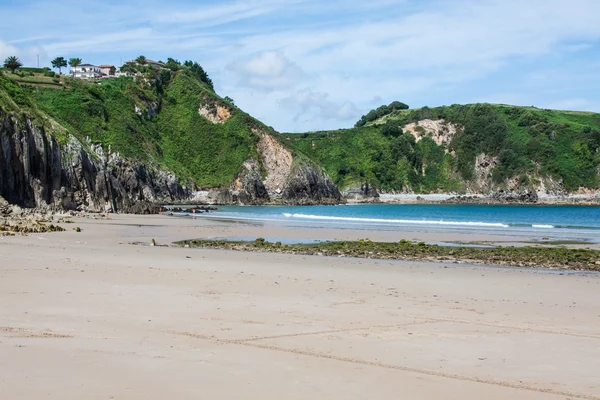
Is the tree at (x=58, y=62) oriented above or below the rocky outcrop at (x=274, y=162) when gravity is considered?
above

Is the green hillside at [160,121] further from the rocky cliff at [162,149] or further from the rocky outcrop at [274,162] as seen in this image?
the rocky outcrop at [274,162]

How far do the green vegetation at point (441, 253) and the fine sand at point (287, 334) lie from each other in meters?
4.58

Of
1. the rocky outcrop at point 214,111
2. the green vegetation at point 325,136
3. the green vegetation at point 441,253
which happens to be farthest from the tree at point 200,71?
the green vegetation at point 441,253

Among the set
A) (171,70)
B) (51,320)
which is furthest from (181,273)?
(171,70)

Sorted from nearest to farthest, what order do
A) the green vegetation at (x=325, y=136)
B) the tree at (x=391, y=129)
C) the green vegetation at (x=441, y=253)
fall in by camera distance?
1. the green vegetation at (x=441, y=253)
2. the green vegetation at (x=325, y=136)
3. the tree at (x=391, y=129)

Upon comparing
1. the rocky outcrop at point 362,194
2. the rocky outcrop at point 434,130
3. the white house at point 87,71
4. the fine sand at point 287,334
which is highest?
the white house at point 87,71

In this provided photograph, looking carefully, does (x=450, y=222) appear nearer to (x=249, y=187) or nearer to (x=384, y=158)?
(x=249, y=187)

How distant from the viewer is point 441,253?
26.5 m

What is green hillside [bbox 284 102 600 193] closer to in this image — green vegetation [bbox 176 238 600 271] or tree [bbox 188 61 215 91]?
tree [bbox 188 61 215 91]

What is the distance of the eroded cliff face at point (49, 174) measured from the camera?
151ft

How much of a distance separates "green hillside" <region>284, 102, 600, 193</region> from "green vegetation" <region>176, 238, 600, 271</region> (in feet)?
406

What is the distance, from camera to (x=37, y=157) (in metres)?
50.0

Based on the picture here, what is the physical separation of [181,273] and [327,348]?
9479 millimetres

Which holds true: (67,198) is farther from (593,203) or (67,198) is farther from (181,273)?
(593,203)
